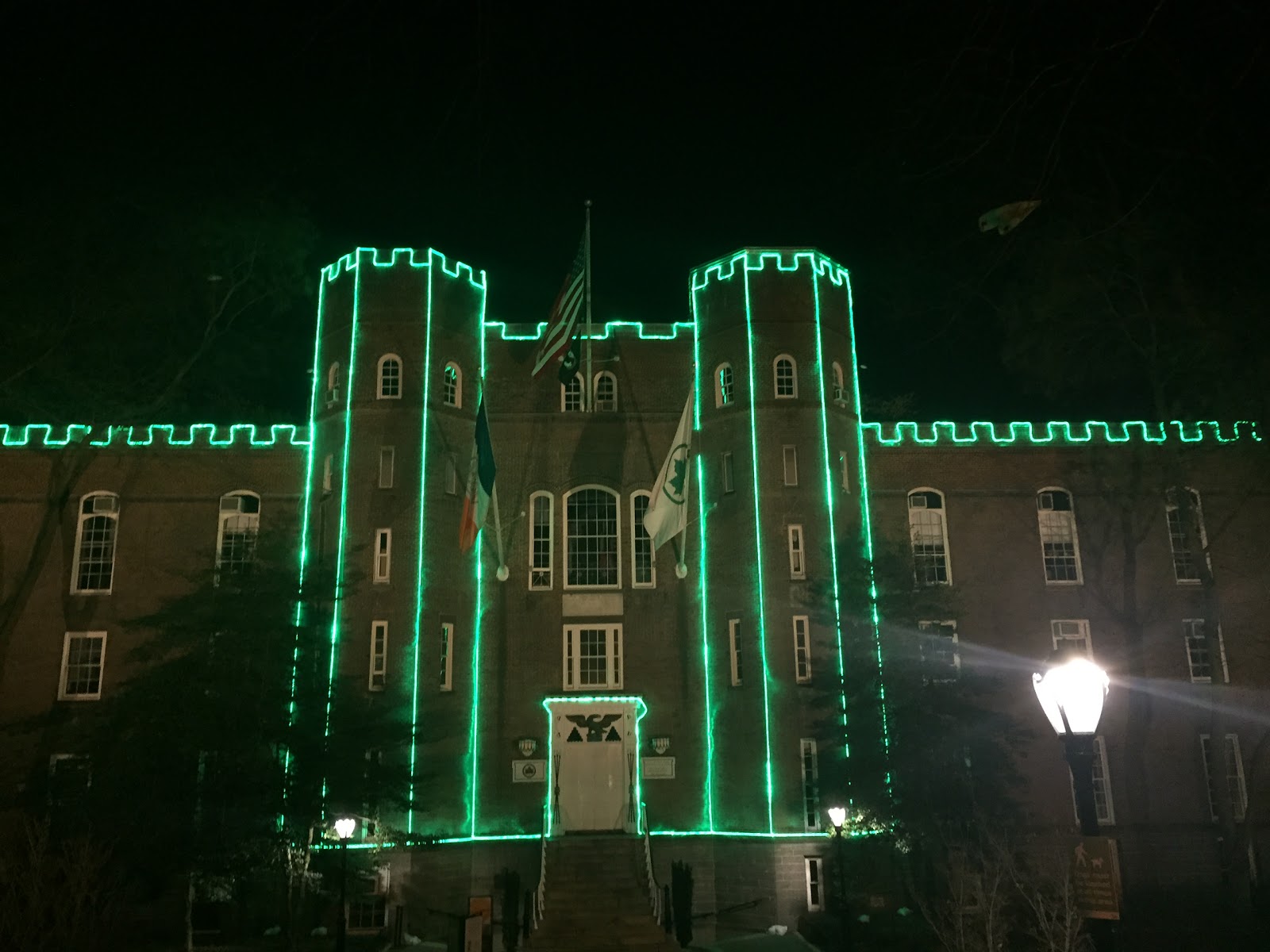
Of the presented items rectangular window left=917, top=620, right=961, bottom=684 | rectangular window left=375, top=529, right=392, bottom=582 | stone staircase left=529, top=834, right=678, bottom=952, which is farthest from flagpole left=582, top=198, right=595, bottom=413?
stone staircase left=529, top=834, right=678, bottom=952

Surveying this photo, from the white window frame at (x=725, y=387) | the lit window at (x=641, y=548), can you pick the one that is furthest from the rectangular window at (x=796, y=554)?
the white window frame at (x=725, y=387)

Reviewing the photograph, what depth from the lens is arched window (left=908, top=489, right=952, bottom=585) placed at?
3306 centimetres

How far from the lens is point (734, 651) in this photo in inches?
1184

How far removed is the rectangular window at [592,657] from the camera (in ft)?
102

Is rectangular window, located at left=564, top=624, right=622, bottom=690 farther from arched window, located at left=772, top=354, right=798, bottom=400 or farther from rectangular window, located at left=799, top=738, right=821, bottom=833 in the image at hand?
arched window, located at left=772, top=354, right=798, bottom=400

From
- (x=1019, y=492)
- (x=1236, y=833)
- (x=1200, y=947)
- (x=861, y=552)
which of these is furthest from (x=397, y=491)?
(x=1236, y=833)

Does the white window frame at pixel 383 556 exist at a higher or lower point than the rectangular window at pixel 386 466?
lower

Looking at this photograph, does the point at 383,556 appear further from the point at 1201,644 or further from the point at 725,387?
the point at 1201,644

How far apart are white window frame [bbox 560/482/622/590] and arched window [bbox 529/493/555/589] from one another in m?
0.38

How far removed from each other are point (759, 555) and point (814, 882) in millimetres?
7818

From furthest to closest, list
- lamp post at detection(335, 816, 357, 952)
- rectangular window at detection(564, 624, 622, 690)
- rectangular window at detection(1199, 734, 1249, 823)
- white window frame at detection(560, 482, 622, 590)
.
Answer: white window frame at detection(560, 482, 622, 590) < rectangular window at detection(1199, 734, 1249, 823) < rectangular window at detection(564, 624, 622, 690) < lamp post at detection(335, 816, 357, 952)

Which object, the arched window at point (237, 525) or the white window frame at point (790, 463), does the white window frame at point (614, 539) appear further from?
the arched window at point (237, 525)

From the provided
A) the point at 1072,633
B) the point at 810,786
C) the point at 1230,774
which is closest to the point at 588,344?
the point at 810,786

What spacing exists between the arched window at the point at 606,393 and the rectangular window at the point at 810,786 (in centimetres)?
1047
